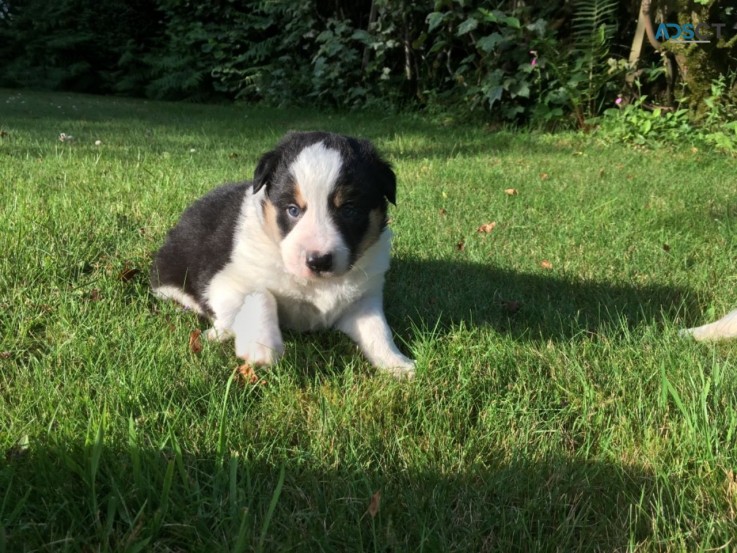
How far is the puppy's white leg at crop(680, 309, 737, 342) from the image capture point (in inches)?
102

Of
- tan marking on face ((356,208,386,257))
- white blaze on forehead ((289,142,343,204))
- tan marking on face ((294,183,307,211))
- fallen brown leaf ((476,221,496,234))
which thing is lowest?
fallen brown leaf ((476,221,496,234))

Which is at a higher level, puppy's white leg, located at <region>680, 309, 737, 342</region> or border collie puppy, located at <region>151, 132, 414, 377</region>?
border collie puppy, located at <region>151, 132, 414, 377</region>

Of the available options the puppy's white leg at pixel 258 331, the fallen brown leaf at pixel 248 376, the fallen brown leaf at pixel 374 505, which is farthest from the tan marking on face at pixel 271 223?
the fallen brown leaf at pixel 374 505

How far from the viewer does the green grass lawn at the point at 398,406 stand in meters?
1.44

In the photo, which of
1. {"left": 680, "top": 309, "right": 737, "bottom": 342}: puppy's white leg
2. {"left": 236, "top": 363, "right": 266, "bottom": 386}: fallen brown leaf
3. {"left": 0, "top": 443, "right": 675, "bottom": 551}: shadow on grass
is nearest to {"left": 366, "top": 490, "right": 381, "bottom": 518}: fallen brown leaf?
{"left": 0, "top": 443, "right": 675, "bottom": 551}: shadow on grass

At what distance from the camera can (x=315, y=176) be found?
2383 mm

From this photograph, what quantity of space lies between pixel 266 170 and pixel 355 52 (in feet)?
32.1

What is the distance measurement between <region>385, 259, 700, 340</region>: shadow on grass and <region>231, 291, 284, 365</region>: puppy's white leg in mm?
652

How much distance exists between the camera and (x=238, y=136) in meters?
8.38

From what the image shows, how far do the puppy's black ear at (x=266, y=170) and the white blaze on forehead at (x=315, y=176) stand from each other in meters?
0.19

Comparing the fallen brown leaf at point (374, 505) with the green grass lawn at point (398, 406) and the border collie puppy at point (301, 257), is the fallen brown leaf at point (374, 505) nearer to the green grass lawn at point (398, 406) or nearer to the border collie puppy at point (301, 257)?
the green grass lawn at point (398, 406)

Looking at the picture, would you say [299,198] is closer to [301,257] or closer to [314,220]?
[314,220]

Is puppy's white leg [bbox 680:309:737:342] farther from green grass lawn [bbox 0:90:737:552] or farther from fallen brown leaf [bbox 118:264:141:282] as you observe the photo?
fallen brown leaf [bbox 118:264:141:282]

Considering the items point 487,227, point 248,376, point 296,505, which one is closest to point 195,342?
point 248,376
